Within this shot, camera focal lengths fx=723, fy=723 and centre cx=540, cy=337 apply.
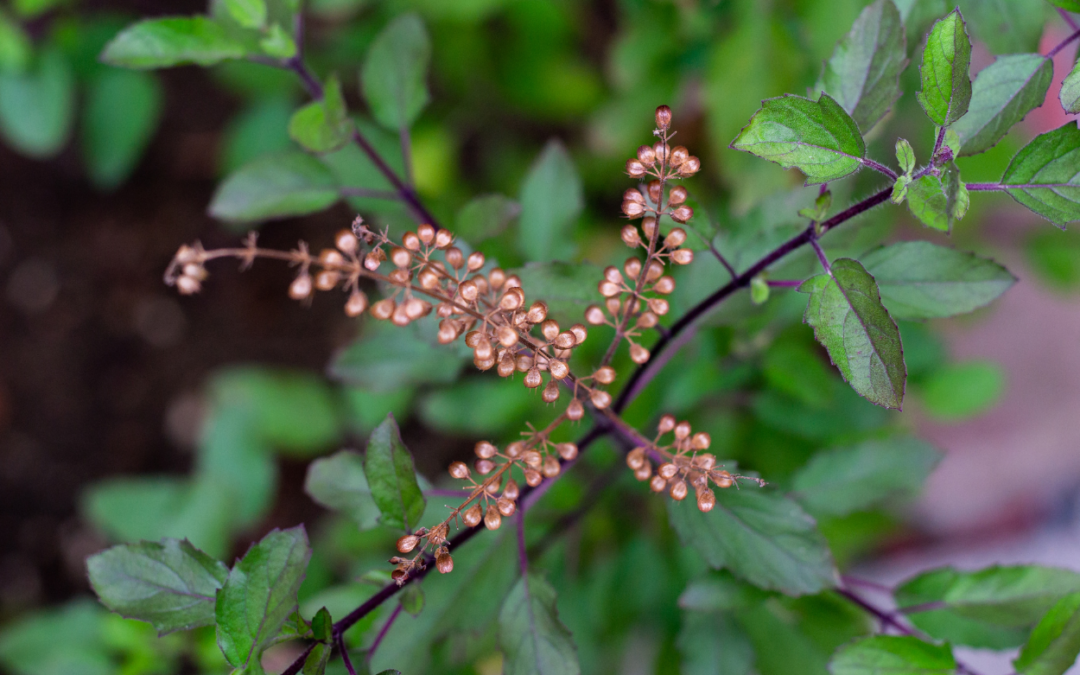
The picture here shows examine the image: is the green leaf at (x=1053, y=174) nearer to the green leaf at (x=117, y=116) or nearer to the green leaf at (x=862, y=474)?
the green leaf at (x=862, y=474)

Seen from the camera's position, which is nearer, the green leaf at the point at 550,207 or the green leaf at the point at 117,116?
the green leaf at the point at 550,207

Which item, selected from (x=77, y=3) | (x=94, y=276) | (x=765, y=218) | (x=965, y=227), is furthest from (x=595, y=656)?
(x=77, y=3)

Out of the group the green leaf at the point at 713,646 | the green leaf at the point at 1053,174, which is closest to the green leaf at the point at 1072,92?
the green leaf at the point at 1053,174

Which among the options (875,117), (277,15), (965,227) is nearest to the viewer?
(875,117)

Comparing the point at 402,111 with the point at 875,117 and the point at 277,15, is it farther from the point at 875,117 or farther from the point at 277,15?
the point at 875,117

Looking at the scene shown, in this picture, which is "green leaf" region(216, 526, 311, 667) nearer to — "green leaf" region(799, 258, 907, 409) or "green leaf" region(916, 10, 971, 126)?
Result: "green leaf" region(799, 258, 907, 409)

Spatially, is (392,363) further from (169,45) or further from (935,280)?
(935,280)

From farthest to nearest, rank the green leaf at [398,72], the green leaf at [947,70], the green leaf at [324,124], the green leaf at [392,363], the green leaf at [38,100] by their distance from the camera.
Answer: the green leaf at [38,100] → the green leaf at [392,363] → the green leaf at [398,72] → the green leaf at [324,124] → the green leaf at [947,70]

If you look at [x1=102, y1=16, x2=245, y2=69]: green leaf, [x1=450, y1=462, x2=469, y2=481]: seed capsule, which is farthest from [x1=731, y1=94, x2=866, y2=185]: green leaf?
[x1=102, y1=16, x2=245, y2=69]: green leaf
